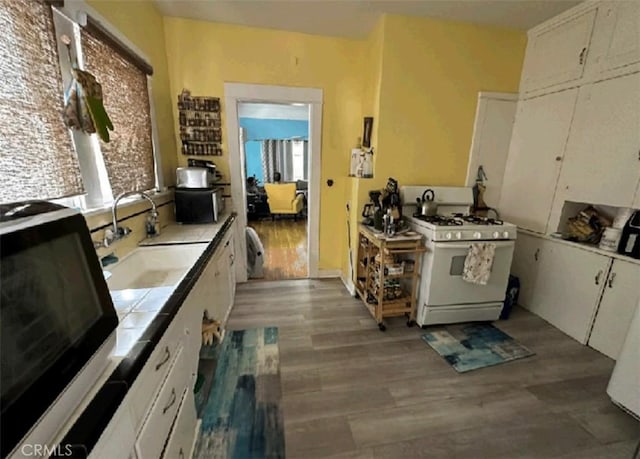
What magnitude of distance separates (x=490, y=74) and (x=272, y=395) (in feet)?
11.2

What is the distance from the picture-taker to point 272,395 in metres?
1.68

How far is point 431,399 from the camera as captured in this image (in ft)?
5.51

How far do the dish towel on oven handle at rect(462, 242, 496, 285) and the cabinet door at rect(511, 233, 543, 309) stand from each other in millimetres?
769

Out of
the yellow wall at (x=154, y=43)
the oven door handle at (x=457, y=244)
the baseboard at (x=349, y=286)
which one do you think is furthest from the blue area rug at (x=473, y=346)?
the yellow wall at (x=154, y=43)

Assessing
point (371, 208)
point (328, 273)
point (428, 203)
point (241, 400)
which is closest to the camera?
point (241, 400)

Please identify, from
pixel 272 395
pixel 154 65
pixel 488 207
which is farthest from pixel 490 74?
pixel 272 395

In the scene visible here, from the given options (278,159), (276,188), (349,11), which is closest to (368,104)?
(349,11)

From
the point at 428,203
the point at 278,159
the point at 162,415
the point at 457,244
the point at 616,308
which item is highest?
the point at 278,159

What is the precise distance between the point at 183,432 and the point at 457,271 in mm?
2136

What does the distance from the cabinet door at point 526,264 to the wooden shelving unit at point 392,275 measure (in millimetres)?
1226

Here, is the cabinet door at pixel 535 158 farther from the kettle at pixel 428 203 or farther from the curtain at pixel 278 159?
the curtain at pixel 278 159

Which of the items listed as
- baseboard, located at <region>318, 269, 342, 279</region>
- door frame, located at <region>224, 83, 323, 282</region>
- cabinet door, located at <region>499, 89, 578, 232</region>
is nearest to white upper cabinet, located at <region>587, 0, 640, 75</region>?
cabinet door, located at <region>499, 89, 578, 232</region>

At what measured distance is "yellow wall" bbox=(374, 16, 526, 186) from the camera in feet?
8.11
